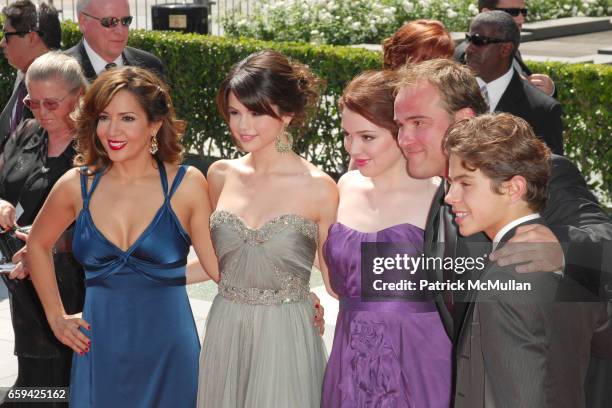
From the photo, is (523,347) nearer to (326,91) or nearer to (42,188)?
(42,188)

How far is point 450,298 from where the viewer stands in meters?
4.50

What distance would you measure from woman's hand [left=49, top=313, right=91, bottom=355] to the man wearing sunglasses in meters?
3.84

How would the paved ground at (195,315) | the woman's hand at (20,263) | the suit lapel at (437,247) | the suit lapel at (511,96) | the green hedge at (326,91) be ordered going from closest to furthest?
the suit lapel at (437,247)
the woman's hand at (20,263)
the suit lapel at (511,96)
the paved ground at (195,315)
the green hedge at (326,91)

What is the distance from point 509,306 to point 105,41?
6.00 metres

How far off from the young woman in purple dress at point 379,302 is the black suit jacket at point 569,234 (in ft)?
0.57

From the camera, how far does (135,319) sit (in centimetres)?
530

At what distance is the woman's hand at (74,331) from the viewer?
5.30 m

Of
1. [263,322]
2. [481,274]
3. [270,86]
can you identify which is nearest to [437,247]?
[481,274]

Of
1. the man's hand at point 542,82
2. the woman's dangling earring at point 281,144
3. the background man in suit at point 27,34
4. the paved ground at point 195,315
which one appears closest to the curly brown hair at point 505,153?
the woman's dangling earring at point 281,144

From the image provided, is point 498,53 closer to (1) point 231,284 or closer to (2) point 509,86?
(2) point 509,86

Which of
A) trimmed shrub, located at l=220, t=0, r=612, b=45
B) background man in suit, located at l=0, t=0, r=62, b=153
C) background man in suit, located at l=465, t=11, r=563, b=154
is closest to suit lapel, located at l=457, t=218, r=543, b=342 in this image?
background man in suit, located at l=465, t=11, r=563, b=154

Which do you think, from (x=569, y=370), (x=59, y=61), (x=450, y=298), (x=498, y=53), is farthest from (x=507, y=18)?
(x=569, y=370)

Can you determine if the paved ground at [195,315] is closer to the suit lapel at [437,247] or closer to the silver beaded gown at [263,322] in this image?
the silver beaded gown at [263,322]

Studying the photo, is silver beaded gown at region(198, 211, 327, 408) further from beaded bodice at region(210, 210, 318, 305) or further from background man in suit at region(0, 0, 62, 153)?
background man in suit at region(0, 0, 62, 153)
